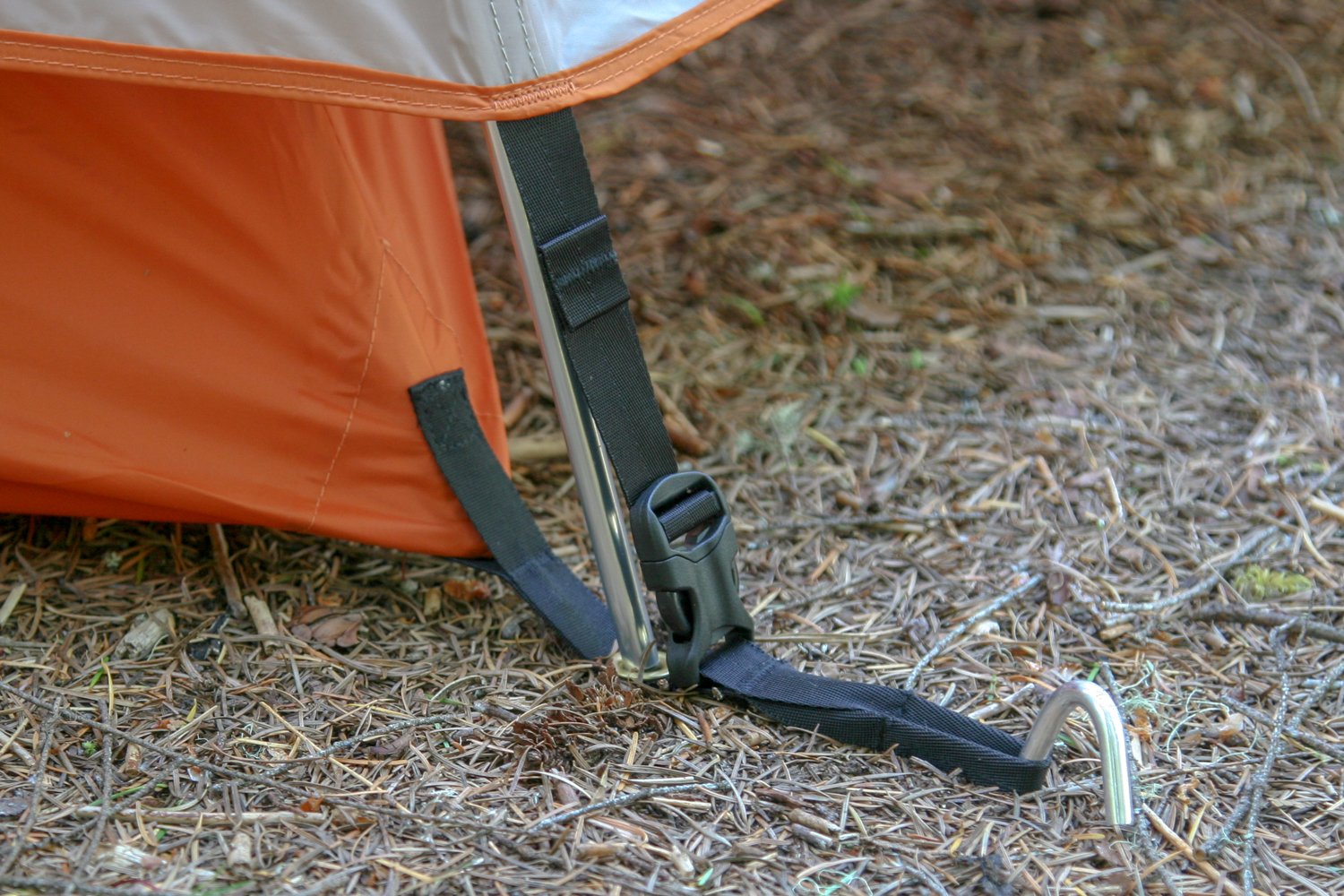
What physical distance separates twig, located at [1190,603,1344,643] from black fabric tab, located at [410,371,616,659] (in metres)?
0.77

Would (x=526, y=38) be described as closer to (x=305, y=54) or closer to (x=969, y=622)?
(x=305, y=54)

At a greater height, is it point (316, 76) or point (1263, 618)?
point (316, 76)

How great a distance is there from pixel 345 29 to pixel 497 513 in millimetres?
638

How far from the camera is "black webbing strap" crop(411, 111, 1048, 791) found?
4.19ft

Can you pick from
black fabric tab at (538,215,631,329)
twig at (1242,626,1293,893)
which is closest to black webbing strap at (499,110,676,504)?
black fabric tab at (538,215,631,329)

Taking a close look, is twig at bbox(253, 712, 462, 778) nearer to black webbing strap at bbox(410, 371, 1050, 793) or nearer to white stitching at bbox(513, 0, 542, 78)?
black webbing strap at bbox(410, 371, 1050, 793)

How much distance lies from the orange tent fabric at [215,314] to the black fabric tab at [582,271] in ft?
0.85

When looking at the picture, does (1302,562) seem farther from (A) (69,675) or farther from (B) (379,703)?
(A) (69,675)

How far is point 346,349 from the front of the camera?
146cm

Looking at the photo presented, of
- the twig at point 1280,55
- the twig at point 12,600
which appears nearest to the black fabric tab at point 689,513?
the twig at point 12,600

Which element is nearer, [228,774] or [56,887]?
[56,887]

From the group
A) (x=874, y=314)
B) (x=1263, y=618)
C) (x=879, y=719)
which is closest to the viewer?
(x=879, y=719)

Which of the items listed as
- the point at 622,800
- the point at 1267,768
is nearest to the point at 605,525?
the point at 622,800

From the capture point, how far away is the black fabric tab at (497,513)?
4.89 feet
